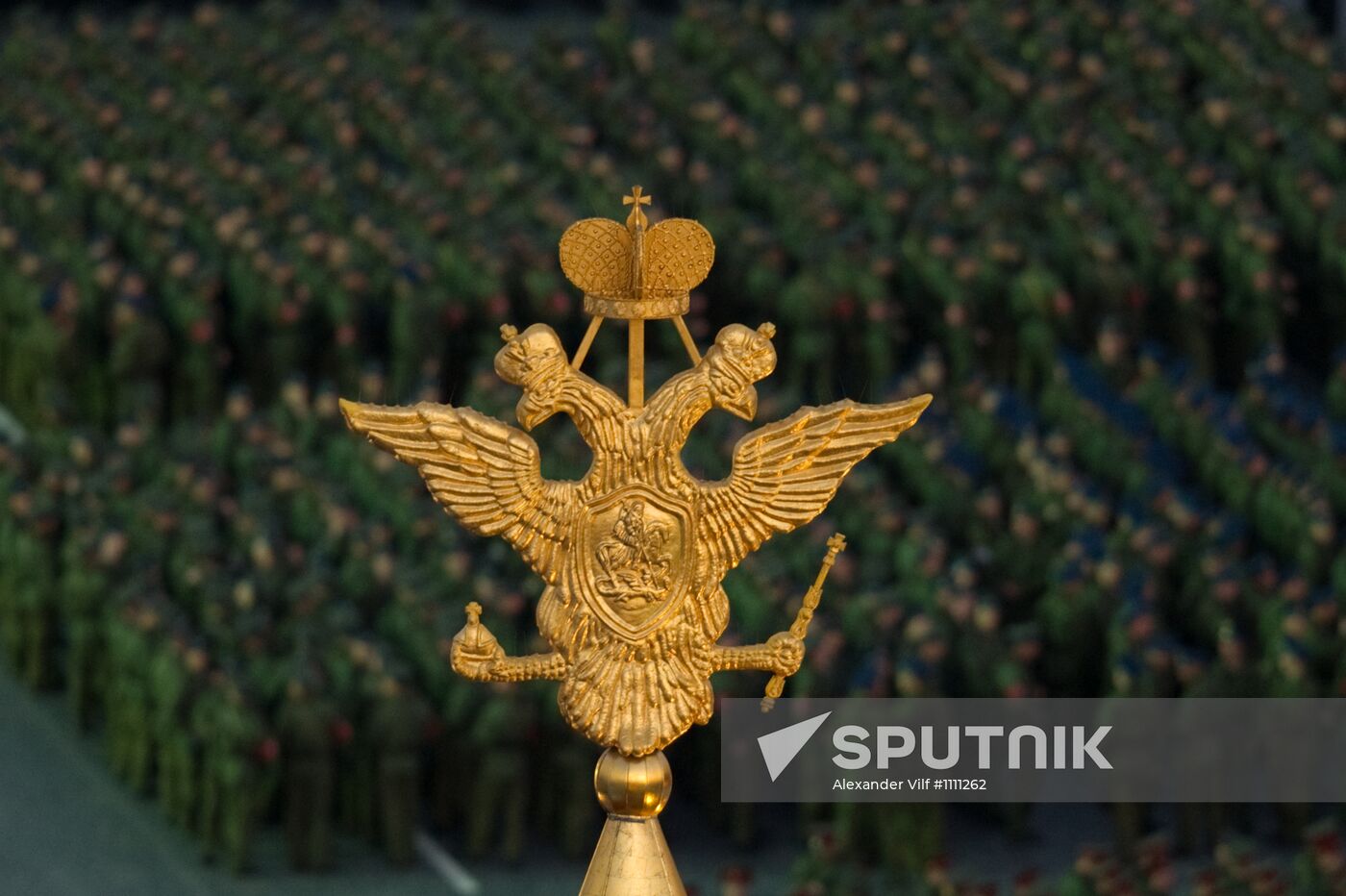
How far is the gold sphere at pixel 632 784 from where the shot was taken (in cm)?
733

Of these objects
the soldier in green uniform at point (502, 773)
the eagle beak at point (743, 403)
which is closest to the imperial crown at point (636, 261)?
the eagle beak at point (743, 403)

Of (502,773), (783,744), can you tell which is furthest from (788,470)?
(783,744)

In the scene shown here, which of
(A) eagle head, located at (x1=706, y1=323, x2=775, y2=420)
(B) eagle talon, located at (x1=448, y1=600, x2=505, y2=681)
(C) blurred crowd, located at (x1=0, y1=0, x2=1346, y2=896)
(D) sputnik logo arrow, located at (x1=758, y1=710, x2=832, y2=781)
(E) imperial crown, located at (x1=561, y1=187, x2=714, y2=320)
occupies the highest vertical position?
(C) blurred crowd, located at (x1=0, y1=0, x2=1346, y2=896)

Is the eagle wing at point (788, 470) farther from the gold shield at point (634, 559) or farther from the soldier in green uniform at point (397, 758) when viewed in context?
the soldier in green uniform at point (397, 758)

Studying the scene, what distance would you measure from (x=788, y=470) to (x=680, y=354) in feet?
59.7

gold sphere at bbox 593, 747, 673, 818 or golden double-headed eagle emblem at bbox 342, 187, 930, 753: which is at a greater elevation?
golden double-headed eagle emblem at bbox 342, 187, 930, 753

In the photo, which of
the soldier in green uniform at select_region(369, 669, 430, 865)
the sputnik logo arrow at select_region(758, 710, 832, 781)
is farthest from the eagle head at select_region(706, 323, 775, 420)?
Answer: the soldier in green uniform at select_region(369, 669, 430, 865)

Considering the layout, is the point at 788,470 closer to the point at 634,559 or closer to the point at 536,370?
the point at 634,559

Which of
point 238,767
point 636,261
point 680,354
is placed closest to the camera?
point 636,261

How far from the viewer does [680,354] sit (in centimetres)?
2561

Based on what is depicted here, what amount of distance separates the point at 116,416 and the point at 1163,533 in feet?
27.6

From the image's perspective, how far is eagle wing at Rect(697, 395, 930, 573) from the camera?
7340 mm

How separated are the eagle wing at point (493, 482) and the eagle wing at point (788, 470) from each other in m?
0.32

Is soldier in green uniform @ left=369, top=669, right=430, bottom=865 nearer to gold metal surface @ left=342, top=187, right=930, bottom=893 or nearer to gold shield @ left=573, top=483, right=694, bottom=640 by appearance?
gold metal surface @ left=342, top=187, right=930, bottom=893
